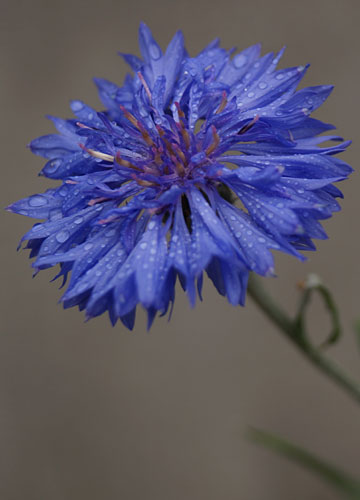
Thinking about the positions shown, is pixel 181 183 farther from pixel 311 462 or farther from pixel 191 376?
pixel 191 376

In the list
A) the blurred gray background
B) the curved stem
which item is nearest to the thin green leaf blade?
the curved stem

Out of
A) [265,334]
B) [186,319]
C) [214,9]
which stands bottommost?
[265,334]

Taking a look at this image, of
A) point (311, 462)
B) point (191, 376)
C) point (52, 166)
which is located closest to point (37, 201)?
point (52, 166)

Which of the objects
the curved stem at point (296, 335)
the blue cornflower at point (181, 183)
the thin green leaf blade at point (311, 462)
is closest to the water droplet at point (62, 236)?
the blue cornflower at point (181, 183)

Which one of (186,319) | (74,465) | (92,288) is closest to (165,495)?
(74,465)

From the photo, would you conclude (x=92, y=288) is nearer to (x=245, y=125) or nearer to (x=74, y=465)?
(x=245, y=125)
